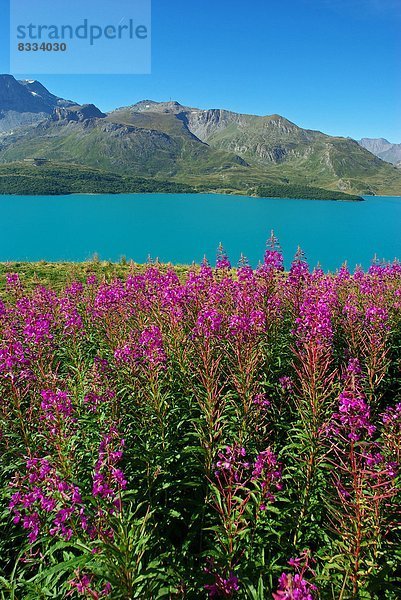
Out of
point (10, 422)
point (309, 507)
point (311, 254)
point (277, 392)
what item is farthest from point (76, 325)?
point (311, 254)

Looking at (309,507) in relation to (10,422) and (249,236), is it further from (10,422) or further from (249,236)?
(249,236)

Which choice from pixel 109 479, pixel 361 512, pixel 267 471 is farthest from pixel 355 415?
pixel 109 479

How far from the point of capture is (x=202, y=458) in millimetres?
4555

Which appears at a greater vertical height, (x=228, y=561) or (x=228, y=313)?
(x=228, y=313)

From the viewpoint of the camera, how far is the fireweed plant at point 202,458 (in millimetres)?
2785

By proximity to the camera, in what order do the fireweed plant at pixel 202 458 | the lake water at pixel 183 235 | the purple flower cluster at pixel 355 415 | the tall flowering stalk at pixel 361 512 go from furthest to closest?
the lake water at pixel 183 235 → the purple flower cluster at pixel 355 415 → the fireweed plant at pixel 202 458 → the tall flowering stalk at pixel 361 512

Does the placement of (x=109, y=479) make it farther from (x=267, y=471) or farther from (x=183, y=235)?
(x=183, y=235)

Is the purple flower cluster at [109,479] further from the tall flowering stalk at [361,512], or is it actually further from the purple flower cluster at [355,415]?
the purple flower cluster at [355,415]

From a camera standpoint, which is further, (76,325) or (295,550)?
(76,325)

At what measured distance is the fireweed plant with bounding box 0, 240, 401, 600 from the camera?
9.14 ft

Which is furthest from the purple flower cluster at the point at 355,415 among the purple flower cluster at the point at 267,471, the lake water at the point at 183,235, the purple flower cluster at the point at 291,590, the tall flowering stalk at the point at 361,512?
the lake water at the point at 183,235

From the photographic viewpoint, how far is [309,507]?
3.87 meters

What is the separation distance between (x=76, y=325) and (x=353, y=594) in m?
5.54

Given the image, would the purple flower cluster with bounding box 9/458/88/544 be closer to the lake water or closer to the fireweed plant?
the fireweed plant
